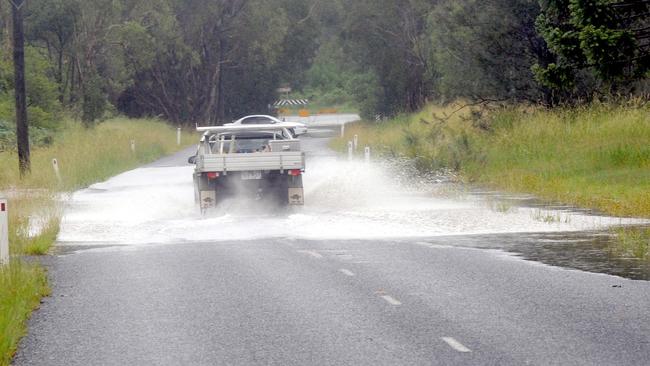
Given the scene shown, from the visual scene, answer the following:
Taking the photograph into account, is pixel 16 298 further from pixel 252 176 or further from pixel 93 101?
pixel 93 101

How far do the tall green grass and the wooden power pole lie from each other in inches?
404

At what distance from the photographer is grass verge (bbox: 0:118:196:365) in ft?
38.8

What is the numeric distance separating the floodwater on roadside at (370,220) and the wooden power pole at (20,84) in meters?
3.13

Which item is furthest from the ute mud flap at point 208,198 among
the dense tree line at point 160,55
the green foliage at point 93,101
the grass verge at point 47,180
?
the green foliage at point 93,101

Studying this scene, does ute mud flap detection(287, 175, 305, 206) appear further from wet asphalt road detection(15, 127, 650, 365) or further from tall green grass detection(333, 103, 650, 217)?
wet asphalt road detection(15, 127, 650, 365)

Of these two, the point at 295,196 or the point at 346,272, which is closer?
the point at 346,272

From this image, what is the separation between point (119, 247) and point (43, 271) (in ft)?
11.1

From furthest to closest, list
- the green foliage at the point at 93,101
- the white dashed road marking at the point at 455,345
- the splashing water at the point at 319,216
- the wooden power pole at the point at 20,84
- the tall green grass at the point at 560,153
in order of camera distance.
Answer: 1. the green foliage at the point at 93,101
2. the wooden power pole at the point at 20,84
3. the tall green grass at the point at 560,153
4. the splashing water at the point at 319,216
5. the white dashed road marking at the point at 455,345

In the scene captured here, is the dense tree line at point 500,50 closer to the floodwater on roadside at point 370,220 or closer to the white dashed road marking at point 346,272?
the floodwater on roadside at point 370,220

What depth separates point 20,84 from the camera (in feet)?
103

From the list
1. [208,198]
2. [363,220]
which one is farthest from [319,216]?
[208,198]

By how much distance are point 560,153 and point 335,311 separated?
765 inches

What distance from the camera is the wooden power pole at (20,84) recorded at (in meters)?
30.9

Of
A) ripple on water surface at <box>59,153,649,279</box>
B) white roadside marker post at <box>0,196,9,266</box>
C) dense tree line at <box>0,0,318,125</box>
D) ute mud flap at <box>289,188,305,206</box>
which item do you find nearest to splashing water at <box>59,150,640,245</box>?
ripple on water surface at <box>59,153,649,279</box>
